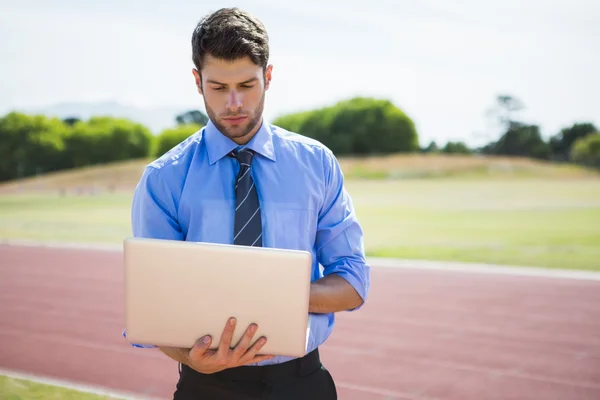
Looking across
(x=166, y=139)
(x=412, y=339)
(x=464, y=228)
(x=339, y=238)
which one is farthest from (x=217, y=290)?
(x=166, y=139)

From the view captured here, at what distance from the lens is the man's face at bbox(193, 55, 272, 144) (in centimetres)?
216

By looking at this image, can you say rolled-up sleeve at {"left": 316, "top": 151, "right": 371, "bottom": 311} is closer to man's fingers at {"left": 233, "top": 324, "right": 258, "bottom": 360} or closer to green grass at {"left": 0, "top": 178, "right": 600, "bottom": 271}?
man's fingers at {"left": 233, "top": 324, "right": 258, "bottom": 360}

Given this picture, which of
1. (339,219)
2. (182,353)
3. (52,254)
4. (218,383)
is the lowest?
(52,254)

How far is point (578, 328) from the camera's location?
8.08m

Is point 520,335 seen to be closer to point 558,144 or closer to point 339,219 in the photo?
point 339,219

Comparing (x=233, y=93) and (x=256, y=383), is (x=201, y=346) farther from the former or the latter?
(x=233, y=93)

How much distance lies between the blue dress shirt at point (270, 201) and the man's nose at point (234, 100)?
134mm

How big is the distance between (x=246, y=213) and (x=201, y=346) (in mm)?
456

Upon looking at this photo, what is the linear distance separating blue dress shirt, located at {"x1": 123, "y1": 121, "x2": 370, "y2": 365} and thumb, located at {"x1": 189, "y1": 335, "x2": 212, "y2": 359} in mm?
361

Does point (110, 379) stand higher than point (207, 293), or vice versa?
point (207, 293)

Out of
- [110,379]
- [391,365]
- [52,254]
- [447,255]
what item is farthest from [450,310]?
[52,254]

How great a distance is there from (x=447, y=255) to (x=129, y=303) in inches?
512

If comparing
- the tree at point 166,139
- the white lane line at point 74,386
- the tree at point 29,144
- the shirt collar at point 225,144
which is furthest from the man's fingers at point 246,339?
the tree at point 166,139

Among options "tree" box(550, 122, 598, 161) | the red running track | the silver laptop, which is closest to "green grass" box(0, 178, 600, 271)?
the red running track
